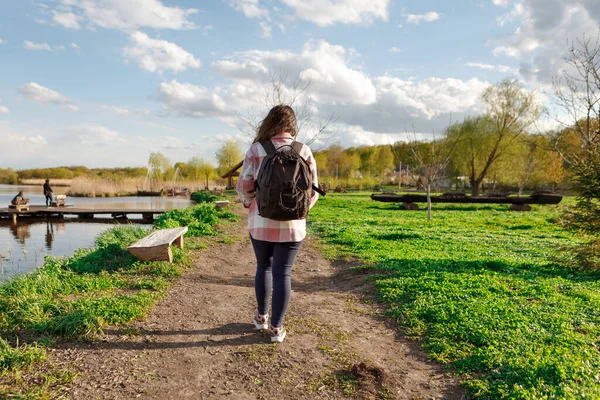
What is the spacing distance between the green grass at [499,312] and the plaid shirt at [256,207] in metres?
1.62

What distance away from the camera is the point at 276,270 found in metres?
3.16

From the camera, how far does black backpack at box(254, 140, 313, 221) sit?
2906 millimetres

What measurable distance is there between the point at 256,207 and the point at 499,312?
2.80m

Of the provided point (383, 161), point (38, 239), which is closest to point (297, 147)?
point (38, 239)

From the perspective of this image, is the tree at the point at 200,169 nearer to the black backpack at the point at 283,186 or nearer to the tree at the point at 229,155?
the tree at the point at 229,155

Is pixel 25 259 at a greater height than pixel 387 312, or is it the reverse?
pixel 387 312

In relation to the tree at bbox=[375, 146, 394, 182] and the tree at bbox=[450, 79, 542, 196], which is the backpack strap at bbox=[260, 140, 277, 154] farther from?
the tree at bbox=[375, 146, 394, 182]

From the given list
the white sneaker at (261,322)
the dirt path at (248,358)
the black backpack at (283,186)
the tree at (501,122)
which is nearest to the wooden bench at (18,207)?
the dirt path at (248,358)

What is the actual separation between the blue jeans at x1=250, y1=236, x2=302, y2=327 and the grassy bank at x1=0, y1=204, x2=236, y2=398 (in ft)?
4.83

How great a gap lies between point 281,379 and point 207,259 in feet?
14.3

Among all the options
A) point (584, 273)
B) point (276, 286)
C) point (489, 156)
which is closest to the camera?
point (276, 286)

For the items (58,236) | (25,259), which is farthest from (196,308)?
(58,236)

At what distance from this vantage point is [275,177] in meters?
2.90

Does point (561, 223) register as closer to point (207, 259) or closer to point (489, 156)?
point (207, 259)
